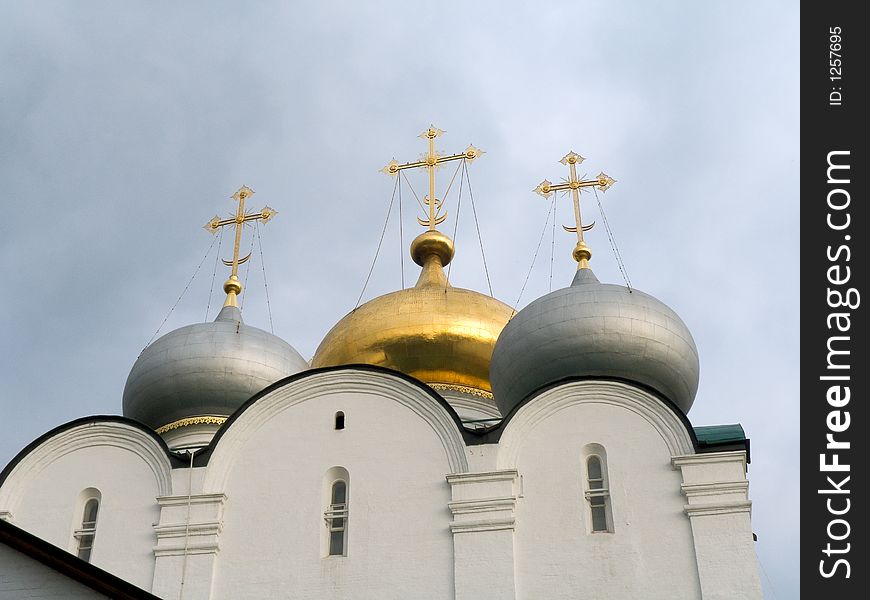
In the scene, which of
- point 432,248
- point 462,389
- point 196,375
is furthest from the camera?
point 432,248

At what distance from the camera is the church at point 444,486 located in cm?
963

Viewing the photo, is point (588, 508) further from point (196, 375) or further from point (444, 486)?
point (196, 375)

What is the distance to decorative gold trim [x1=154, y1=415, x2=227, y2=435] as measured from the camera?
1281cm

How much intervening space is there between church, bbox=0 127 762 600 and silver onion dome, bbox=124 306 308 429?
180 cm

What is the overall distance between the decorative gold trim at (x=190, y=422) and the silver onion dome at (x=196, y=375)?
Result: 2.0 inches

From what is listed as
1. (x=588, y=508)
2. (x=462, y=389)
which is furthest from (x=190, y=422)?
(x=588, y=508)

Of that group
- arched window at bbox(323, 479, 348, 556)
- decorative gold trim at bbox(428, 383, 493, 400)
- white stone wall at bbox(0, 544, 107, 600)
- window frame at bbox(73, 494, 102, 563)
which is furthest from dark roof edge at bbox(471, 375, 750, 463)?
white stone wall at bbox(0, 544, 107, 600)

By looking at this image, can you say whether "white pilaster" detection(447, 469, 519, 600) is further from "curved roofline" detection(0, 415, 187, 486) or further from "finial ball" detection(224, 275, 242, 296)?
"finial ball" detection(224, 275, 242, 296)

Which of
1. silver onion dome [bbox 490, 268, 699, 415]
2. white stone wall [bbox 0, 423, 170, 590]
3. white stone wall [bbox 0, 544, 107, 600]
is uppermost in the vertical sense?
silver onion dome [bbox 490, 268, 699, 415]

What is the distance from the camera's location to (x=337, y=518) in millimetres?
10250

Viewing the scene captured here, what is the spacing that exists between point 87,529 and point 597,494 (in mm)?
4279

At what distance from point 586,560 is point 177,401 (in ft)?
16.9

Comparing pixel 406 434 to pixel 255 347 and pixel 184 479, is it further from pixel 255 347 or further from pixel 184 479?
pixel 255 347
